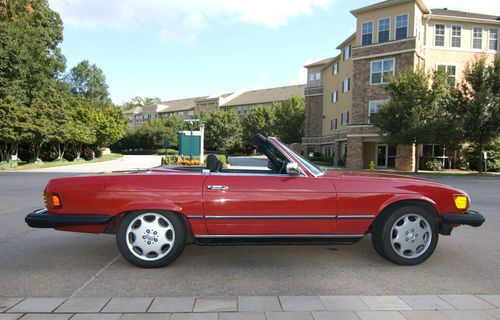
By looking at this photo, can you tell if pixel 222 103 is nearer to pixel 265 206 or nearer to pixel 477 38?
pixel 477 38

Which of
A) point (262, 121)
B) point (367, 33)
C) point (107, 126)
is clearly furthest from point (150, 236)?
point (262, 121)

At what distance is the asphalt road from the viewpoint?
13.6 feet

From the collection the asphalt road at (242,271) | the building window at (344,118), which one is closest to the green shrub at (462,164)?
the building window at (344,118)

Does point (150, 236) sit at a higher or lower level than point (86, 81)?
lower

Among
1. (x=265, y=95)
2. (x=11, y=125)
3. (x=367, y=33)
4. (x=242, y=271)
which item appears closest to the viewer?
(x=242, y=271)

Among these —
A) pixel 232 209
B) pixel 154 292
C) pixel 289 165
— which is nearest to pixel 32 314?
pixel 154 292

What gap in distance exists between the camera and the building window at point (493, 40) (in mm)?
31656

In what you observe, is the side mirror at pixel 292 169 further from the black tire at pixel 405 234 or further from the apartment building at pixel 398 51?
the apartment building at pixel 398 51

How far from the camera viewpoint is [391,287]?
13.9ft

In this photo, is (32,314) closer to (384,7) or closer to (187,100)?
(384,7)

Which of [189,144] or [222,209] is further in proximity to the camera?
[189,144]

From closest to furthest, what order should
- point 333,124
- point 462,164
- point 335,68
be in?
point 462,164, point 335,68, point 333,124

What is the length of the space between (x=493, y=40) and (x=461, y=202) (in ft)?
106

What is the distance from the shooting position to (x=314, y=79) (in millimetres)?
46969
